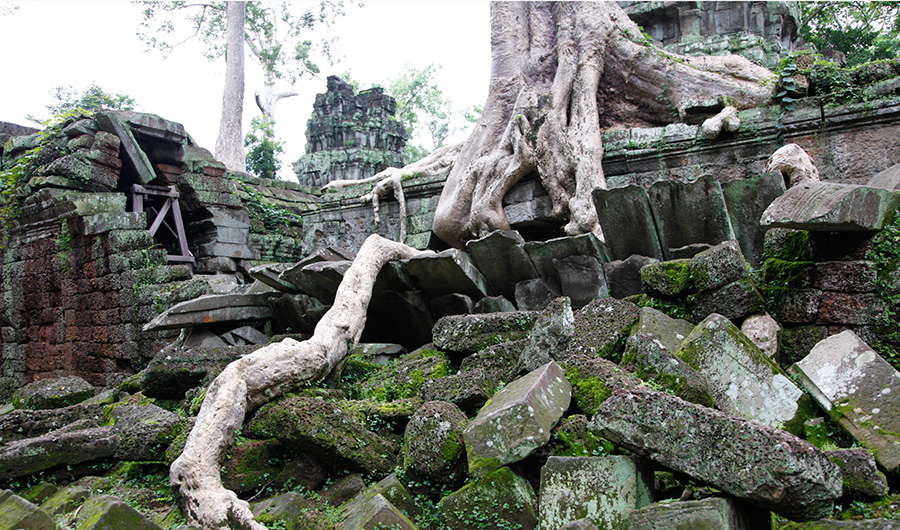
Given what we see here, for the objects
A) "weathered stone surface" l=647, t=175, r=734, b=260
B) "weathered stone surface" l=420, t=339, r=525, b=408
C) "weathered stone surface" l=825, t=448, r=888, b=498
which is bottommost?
"weathered stone surface" l=825, t=448, r=888, b=498

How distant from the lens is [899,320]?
266 cm

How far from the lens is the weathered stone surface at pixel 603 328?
2.92 metres

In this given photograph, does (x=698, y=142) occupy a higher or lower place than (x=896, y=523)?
higher

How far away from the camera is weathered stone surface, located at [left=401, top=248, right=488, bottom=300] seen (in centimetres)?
412

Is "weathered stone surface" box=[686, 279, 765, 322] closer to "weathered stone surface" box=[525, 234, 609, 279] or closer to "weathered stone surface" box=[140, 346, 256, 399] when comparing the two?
"weathered stone surface" box=[525, 234, 609, 279]

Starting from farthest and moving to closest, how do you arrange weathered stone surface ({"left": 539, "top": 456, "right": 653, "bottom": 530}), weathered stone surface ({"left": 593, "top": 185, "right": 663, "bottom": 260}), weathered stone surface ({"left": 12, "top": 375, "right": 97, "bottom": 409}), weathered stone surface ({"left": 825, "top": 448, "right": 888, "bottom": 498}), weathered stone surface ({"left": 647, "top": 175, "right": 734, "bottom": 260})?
weathered stone surface ({"left": 12, "top": 375, "right": 97, "bottom": 409})
weathered stone surface ({"left": 593, "top": 185, "right": 663, "bottom": 260})
weathered stone surface ({"left": 647, "top": 175, "right": 734, "bottom": 260})
weathered stone surface ({"left": 539, "top": 456, "right": 653, "bottom": 530})
weathered stone surface ({"left": 825, "top": 448, "right": 888, "bottom": 498})

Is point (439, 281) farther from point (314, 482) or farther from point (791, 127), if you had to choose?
point (791, 127)

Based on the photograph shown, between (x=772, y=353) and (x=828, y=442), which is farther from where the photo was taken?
(x=772, y=353)

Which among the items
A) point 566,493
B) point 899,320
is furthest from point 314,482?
point 899,320

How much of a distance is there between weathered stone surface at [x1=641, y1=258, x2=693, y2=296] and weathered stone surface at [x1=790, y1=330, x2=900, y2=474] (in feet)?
2.35

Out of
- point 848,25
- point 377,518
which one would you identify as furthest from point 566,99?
point 848,25

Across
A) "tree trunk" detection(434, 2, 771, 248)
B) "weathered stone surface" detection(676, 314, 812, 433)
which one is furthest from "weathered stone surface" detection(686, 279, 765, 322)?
"tree trunk" detection(434, 2, 771, 248)

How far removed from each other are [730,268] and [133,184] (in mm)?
8972

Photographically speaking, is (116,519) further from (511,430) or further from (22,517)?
(511,430)
